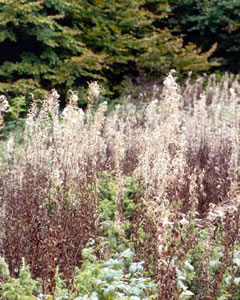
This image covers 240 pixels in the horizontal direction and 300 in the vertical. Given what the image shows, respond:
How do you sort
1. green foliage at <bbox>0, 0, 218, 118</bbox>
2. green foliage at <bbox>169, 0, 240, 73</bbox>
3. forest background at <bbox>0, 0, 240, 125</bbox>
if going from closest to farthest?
1. green foliage at <bbox>0, 0, 218, 118</bbox>
2. forest background at <bbox>0, 0, 240, 125</bbox>
3. green foliage at <bbox>169, 0, 240, 73</bbox>

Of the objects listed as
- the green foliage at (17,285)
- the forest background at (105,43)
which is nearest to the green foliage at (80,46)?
the forest background at (105,43)

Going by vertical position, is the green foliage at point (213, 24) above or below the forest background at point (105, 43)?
above

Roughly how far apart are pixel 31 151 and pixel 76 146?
0.43 m

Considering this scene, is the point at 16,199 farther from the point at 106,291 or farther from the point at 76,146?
the point at 106,291

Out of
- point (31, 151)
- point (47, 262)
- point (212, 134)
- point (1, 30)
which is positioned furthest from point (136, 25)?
point (47, 262)

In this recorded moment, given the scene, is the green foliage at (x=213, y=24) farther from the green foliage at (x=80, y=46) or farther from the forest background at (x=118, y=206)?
the forest background at (x=118, y=206)

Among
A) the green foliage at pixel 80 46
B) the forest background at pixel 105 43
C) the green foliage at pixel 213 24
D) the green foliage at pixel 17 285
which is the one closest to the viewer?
the green foliage at pixel 17 285

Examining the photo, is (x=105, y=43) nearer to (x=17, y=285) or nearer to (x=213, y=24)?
(x=213, y=24)

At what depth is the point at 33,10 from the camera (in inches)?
382

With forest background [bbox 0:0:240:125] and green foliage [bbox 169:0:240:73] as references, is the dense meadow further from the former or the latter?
green foliage [bbox 169:0:240:73]

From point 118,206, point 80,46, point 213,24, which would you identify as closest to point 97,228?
point 118,206

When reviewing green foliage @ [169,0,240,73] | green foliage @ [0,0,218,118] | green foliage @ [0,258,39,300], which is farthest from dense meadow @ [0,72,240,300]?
green foliage @ [169,0,240,73]

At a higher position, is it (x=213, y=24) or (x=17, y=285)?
(x=213, y=24)

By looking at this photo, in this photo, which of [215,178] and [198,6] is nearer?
[215,178]
